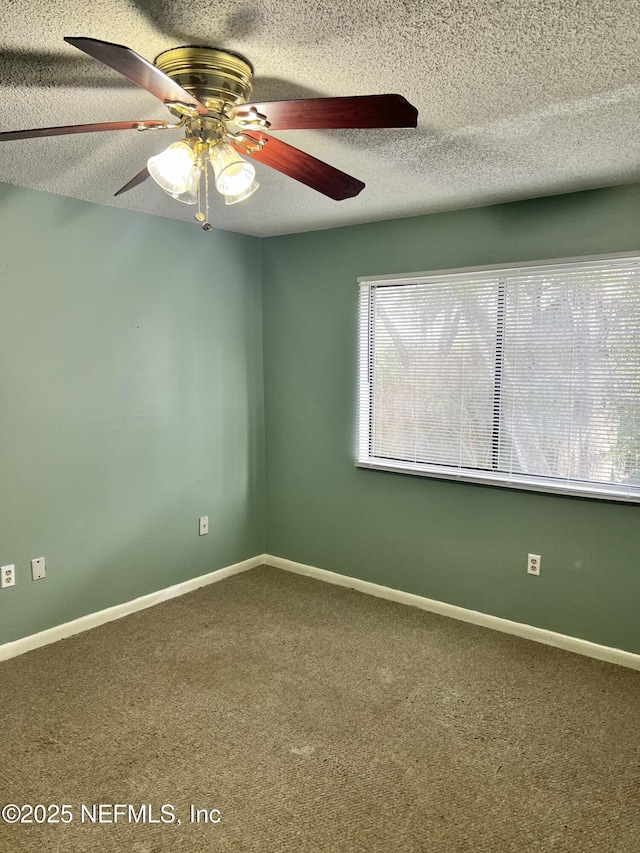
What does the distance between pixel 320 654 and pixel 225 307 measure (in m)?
2.22

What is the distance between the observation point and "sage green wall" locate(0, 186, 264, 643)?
3.03 meters

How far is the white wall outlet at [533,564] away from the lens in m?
3.23

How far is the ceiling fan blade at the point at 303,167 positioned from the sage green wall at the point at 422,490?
4.98 ft

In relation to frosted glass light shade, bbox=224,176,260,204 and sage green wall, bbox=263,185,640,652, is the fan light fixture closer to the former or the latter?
frosted glass light shade, bbox=224,176,260,204

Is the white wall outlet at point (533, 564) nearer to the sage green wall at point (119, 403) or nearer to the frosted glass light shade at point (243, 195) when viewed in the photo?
the sage green wall at point (119, 403)

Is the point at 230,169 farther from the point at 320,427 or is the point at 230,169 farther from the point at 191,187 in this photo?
the point at 320,427

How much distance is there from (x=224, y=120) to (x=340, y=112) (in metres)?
0.35

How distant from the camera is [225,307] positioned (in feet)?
13.1

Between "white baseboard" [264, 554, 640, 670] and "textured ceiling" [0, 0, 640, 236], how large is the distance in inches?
88.4

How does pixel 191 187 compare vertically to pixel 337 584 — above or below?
above

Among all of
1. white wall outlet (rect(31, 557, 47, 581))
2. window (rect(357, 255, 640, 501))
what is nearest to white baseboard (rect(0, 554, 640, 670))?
white wall outlet (rect(31, 557, 47, 581))

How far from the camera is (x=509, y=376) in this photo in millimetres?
3242

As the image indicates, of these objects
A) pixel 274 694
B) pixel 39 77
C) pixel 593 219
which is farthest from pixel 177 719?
pixel 593 219

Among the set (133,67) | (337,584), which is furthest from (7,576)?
(133,67)
